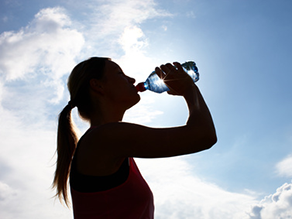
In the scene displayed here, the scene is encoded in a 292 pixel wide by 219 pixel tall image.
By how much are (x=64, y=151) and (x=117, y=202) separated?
1.02 metres

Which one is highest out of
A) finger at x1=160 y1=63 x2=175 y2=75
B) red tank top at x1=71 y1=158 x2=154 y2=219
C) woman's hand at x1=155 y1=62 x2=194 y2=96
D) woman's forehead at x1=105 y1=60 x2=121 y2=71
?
woman's forehead at x1=105 y1=60 x2=121 y2=71

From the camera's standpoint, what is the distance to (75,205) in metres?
2.32

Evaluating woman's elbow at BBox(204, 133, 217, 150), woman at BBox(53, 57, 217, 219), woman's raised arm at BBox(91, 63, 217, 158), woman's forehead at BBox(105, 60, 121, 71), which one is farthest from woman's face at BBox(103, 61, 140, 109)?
woman's elbow at BBox(204, 133, 217, 150)

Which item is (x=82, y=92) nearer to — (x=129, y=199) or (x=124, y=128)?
(x=124, y=128)

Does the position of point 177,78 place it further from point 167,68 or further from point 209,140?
point 209,140

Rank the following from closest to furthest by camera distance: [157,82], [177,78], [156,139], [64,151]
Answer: [156,139] < [177,78] < [64,151] < [157,82]

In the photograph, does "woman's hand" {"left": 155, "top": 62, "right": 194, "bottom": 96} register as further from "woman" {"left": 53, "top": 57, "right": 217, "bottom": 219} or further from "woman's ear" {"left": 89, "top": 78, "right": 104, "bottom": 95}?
"woman's ear" {"left": 89, "top": 78, "right": 104, "bottom": 95}

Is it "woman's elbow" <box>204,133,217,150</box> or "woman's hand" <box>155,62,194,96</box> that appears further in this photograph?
"woman's hand" <box>155,62,194,96</box>

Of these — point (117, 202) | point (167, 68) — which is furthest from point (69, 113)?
point (117, 202)

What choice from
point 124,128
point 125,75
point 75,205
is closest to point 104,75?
point 125,75

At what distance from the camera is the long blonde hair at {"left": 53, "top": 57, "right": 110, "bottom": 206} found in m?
2.88

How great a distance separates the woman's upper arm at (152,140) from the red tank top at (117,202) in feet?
0.95

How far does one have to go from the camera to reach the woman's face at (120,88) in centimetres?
294

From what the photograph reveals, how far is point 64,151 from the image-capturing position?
116 inches
